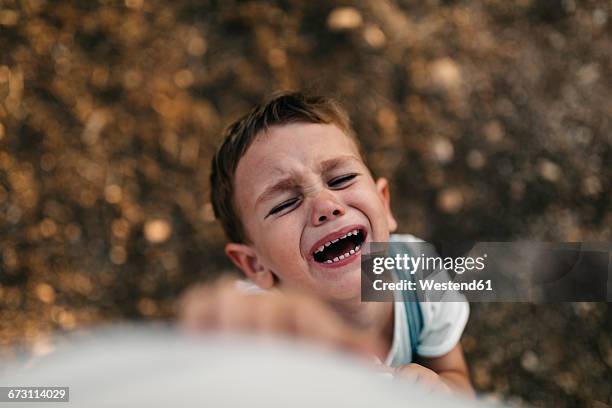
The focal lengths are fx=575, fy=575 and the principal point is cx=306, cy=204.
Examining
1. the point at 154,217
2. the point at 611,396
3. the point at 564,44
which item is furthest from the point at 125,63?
the point at 611,396

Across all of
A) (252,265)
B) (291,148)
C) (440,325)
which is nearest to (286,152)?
(291,148)

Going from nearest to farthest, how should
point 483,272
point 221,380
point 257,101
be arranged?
point 221,380
point 483,272
point 257,101

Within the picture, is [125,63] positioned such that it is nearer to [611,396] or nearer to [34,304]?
[34,304]

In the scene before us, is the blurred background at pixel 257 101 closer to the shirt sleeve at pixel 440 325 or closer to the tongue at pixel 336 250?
the shirt sleeve at pixel 440 325

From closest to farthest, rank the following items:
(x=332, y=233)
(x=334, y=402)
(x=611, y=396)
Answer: (x=334, y=402), (x=332, y=233), (x=611, y=396)

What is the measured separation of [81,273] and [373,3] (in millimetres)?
506

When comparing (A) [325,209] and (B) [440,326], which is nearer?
(A) [325,209]

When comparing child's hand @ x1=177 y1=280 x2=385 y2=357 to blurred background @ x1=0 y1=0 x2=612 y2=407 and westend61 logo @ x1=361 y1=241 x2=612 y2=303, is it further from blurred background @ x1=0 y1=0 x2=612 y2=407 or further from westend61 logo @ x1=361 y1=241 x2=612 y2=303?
blurred background @ x1=0 y1=0 x2=612 y2=407

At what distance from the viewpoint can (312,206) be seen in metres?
0.45

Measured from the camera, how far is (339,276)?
459 millimetres

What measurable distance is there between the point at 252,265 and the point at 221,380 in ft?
0.95

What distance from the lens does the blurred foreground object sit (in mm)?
216

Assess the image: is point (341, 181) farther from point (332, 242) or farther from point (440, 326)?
point (440, 326)

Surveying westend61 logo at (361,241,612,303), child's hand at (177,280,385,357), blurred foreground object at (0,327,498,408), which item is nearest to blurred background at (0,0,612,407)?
westend61 logo at (361,241,612,303)
